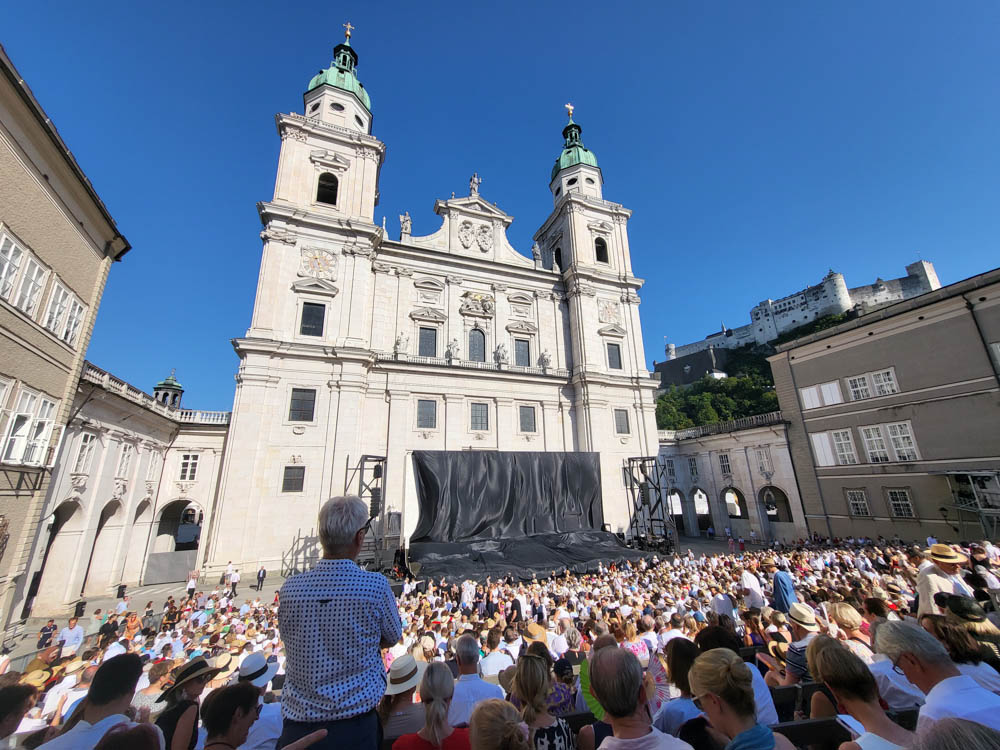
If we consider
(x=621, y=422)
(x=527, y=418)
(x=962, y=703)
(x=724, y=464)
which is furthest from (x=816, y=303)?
(x=962, y=703)

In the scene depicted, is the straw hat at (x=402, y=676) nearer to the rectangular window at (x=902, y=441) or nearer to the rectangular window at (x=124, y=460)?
the rectangular window at (x=124, y=460)

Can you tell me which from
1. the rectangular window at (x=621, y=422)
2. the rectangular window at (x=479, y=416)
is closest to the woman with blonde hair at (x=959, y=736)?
the rectangular window at (x=479, y=416)

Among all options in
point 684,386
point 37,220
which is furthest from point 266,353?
point 684,386

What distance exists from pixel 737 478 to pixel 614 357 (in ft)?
35.4

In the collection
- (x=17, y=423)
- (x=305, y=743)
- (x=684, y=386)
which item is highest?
(x=684, y=386)

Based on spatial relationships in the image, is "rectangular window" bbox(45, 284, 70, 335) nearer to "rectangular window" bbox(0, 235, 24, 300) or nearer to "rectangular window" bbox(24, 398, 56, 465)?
"rectangular window" bbox(0, 235, 24, 300)

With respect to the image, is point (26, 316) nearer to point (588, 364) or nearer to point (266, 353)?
point (266, 353)

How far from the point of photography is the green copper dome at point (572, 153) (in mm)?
31562

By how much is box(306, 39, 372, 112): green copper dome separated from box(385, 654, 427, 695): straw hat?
1197 inches

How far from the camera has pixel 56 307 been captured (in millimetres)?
10461

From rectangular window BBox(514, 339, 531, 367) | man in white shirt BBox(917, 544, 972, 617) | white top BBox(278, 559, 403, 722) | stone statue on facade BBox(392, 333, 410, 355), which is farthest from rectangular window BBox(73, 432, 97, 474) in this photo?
man in white shirt BBox(917, 544, 972, 617)

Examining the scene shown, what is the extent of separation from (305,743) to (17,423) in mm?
12684

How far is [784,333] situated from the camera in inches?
2653

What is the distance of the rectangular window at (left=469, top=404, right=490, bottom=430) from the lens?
2238cm
